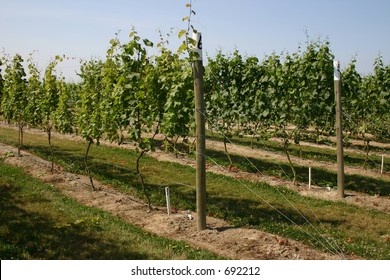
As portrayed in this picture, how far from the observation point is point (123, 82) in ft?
30.1

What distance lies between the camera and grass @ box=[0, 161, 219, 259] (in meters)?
6.54

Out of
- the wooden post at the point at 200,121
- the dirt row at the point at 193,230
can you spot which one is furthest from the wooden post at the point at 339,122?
the wooden post at the point at 200,121

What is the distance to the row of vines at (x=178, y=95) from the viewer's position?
348 inches

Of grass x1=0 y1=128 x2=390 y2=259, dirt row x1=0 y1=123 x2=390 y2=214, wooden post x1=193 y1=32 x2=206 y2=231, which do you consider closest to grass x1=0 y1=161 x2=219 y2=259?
wooden post x1=193 y1=32 x2=206 y2=231

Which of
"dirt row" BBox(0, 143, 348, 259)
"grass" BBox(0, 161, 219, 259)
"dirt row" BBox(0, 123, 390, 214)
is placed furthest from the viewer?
"dirt row" BBox(0, 123, 390, 214)

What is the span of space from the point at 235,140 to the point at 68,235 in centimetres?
1454

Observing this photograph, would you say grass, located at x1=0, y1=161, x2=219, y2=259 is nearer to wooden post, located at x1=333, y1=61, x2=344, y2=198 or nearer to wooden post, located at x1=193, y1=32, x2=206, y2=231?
wooden post, located at x1=193, y1=32, x2=206, y2=231

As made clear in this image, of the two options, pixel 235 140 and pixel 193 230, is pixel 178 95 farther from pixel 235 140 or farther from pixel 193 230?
pixel 235 140

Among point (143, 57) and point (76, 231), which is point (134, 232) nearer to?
point (76, 231)

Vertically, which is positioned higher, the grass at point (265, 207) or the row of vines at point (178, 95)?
the row of vines at point (178, 95)

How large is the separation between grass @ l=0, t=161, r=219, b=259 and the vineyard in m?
1.27

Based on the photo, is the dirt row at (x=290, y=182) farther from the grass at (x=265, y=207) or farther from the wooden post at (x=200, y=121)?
the wooden post at (x=200, y=121)

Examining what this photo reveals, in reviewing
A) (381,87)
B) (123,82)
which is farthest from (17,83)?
(381,87)

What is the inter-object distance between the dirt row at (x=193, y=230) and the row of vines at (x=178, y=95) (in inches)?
61.3
